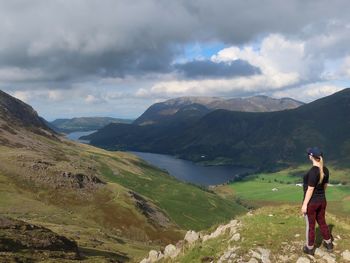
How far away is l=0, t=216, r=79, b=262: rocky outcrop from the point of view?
144ft

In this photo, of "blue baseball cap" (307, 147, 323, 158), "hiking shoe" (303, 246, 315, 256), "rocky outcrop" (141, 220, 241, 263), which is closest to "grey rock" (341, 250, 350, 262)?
"hiking shoe" (303, 246, 315, 256)

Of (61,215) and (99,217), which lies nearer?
(61,215)

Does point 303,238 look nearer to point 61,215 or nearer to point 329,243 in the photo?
point 329,243

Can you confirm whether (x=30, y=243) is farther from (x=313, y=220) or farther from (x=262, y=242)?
(x=313, y=220)

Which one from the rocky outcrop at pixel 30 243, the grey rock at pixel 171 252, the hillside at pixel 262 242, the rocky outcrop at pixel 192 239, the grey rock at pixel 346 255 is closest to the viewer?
the grey rock at pixel 346 255

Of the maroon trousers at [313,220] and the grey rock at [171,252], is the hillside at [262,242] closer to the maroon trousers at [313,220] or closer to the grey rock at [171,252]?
the grey rock at [171,252]

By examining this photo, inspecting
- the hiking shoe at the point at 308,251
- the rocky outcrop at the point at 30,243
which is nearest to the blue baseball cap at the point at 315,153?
the hiking shoe at the point at 308,251

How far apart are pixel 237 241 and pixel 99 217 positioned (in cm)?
12874

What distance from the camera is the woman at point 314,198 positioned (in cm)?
2250

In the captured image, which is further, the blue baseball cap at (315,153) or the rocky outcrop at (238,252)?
the rocky outcrop at (238,252)

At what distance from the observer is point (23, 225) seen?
5638 cm

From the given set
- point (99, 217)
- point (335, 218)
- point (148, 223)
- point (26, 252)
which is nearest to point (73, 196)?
point (99, 217)

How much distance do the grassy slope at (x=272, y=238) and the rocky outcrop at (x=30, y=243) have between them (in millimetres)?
20886

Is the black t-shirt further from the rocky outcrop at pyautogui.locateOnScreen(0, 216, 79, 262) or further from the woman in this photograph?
the rocky outcrop at pyautogui.locateOnScreen(0, 216, 79, 262)
